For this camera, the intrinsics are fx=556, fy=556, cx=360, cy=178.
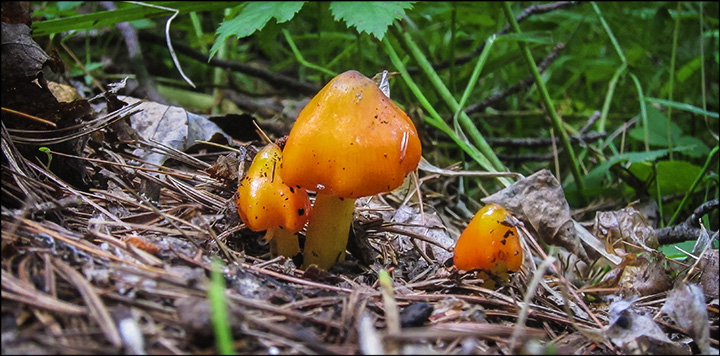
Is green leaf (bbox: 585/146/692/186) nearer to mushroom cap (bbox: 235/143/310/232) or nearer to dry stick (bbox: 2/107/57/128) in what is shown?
mushroom cap (bbox: 235/143/310/232)

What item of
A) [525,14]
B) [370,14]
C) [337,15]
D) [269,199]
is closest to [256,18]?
[337,15]

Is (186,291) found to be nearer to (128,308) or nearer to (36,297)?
(128,308)

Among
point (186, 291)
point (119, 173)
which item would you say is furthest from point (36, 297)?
point (119, 173)

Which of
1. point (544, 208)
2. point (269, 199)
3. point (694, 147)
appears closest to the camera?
point (269, 199)

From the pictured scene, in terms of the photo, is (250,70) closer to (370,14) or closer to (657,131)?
(370,14)

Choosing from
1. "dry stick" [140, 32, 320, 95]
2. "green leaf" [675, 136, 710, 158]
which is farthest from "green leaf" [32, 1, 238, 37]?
"green leaf" [675, 136, 710, 158]

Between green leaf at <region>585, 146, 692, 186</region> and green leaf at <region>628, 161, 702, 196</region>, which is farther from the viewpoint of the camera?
green leaf at <region>628, 161, 702, 196</region>

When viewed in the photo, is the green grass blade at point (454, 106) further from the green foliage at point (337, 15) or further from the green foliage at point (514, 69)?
the green foliage at point (337, 15)
